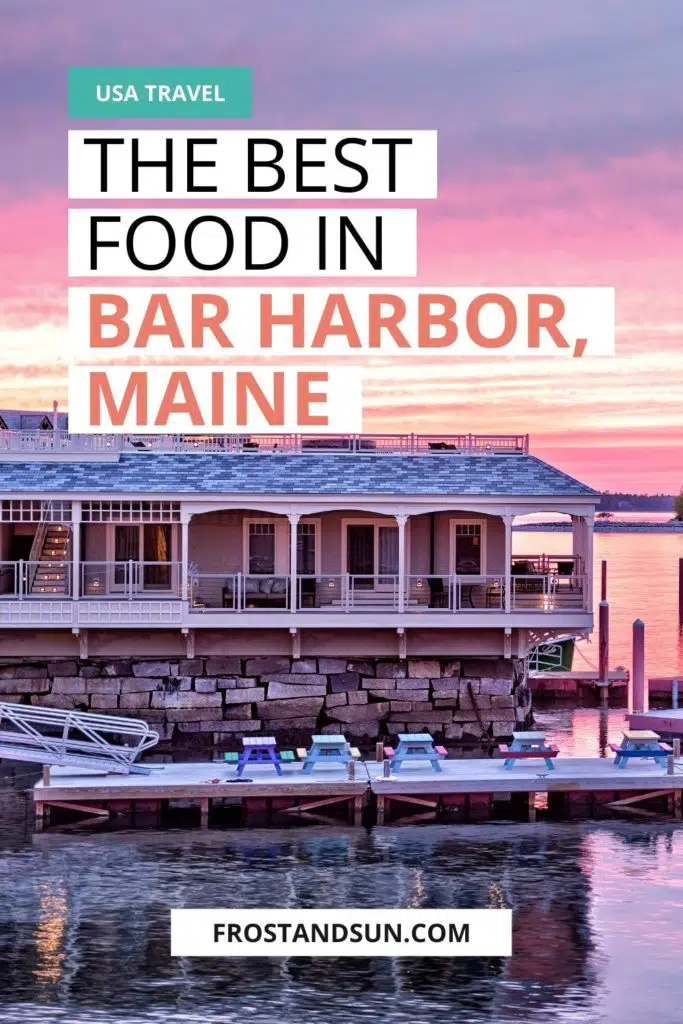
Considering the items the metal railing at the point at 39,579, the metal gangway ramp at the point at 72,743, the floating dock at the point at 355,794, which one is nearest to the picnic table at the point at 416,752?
the floating dock at the point at 355,794

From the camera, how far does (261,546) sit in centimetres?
3906

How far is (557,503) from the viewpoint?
1459 inches

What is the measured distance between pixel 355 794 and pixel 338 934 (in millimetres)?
6917

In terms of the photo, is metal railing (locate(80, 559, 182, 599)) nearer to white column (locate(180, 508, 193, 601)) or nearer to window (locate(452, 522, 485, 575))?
white column (locate(180, 508, 193, 601))

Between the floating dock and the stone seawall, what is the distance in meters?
4.52

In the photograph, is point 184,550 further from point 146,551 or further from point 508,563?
point 508,563

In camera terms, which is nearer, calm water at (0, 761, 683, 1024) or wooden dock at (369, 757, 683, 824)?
calm water at (0, 761, 683, 1024)

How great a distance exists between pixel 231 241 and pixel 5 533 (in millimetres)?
10874

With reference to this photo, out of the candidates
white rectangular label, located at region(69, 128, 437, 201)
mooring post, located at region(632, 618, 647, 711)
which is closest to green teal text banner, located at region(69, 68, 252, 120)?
white rectangular label, located at region(69, 128, 437, 201)

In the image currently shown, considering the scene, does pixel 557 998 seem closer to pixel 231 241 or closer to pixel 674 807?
pixel 674 807

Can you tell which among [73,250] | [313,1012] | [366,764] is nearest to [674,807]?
[366,764]

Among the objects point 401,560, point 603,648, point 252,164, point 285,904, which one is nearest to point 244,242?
point 252,164

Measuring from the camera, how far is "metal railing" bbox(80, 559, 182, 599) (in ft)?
125

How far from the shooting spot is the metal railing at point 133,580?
125ft
